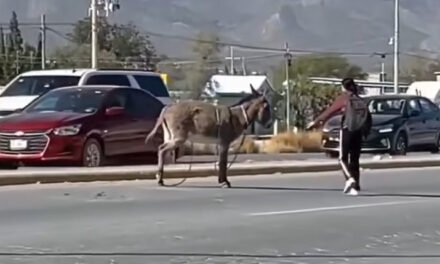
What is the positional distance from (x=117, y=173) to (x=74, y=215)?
439cm

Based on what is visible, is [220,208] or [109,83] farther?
[109,83]

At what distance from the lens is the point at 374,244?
12992mm

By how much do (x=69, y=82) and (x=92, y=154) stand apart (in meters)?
5.26

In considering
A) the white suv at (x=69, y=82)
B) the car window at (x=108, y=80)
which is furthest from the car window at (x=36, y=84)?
the car window at (x=108, y=80)

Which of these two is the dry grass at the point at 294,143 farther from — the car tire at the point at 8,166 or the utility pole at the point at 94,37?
the car tire at the point at 8,166

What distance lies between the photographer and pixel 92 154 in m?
20.8

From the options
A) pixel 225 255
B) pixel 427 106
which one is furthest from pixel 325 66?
pixel 225 255

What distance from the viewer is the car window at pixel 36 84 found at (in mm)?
25828

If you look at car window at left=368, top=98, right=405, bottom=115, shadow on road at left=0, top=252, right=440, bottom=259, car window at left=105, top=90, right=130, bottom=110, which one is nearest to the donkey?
car window at left=105, top=90, right=130, bottom=110

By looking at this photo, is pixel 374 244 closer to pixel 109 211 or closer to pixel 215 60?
pixel 109 211

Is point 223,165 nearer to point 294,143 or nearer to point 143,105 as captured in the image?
point 143,105

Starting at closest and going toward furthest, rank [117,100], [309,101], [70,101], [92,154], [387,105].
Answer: [92,154] → [70,101] → [117,100] → [387,105] → [309,101]

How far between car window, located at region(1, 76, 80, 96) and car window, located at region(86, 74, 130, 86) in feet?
1.21

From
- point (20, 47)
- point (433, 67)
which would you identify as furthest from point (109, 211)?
point (433, 67)
